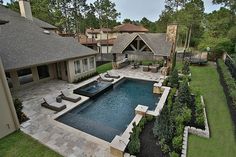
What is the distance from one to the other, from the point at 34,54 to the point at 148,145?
463 inches

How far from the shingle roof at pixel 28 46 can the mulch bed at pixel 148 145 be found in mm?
9961

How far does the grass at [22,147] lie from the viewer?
6400mm

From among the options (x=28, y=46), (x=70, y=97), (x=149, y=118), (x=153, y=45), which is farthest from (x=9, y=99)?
(x=153, y=45)

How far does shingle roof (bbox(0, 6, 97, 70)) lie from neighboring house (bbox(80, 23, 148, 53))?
12.5 m

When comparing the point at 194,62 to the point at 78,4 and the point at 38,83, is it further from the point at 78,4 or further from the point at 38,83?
the point at 78,4

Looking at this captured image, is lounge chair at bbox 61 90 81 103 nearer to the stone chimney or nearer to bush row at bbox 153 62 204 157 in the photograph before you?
bush row at bbox 153 62 204 157

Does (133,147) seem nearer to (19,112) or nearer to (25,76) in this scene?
(19,112)

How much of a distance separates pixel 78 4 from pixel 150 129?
1168 inches

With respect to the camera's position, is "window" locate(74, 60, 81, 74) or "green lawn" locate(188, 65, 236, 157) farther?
"window" locate(74, 60, 81, 74)

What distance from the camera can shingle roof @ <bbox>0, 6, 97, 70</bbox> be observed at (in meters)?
11.2

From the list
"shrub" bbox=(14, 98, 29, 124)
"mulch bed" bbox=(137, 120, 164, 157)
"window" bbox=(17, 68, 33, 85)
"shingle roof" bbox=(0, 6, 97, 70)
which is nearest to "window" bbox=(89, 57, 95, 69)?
"shingle roof" bbox=(0, 6, 97, 70)

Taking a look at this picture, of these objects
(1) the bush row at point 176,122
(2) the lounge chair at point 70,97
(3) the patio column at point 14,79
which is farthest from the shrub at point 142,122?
(3) the patio column at point 14,79

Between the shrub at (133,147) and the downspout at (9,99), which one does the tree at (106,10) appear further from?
the shrub at (133,147)

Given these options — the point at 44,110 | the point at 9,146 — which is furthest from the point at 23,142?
the point at 44,110
